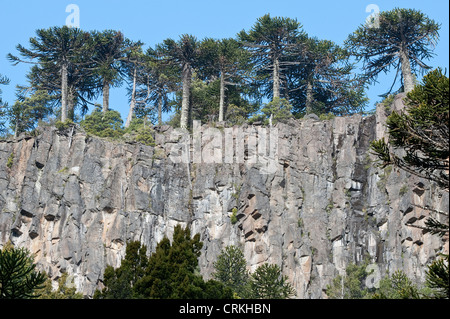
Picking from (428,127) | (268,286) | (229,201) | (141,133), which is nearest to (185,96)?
(141,133)

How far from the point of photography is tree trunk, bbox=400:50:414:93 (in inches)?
2805

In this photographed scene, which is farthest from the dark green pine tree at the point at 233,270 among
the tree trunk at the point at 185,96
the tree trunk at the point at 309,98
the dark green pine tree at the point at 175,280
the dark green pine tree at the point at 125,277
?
the tree trunk at the point at 309,98

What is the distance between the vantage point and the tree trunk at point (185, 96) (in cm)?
7189

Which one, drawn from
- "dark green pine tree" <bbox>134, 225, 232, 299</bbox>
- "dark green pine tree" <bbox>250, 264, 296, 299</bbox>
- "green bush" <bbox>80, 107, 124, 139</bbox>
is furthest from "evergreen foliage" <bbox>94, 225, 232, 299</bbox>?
"green bush" <bbox>80, 107, 124, 139</bbox>

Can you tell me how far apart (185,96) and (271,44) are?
32.9 ft

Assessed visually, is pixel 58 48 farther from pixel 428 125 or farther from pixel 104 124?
pixel 428 125

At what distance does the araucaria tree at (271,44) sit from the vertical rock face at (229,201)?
415 inches

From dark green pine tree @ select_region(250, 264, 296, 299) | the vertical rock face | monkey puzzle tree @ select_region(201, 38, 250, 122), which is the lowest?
dark green pine tree @ select_region(250, 264, 296, 299)

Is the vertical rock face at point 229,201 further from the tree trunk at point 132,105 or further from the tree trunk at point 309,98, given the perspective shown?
the tree trunk at point 132,105

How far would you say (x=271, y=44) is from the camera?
7800 centimetres

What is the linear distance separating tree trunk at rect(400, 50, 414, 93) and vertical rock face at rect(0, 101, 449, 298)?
5.86 metres

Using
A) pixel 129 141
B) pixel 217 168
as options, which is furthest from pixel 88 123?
pixel 217 168

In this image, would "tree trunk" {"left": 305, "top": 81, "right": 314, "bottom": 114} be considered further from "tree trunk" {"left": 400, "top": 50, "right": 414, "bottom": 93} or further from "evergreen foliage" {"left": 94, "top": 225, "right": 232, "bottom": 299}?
"evergreen foliage" {"left": 94, "top": 225, "right": 232, "bottom": 299}
